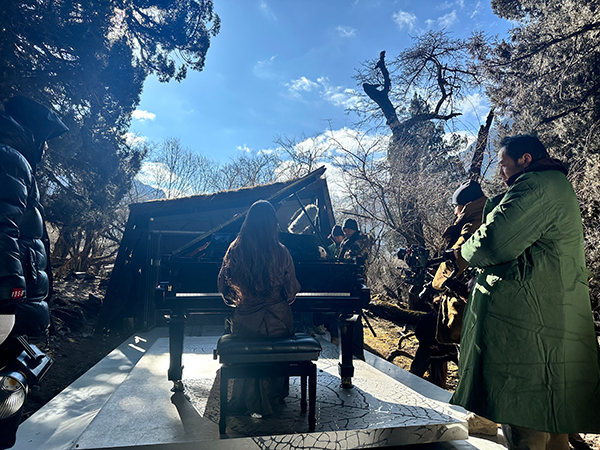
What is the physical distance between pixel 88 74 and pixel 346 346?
9.31 metres

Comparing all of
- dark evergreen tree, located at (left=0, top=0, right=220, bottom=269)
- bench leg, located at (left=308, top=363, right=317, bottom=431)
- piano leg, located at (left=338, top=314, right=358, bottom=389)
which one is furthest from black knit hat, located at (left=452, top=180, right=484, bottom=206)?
dark evergreen tree, located at (left=0, top=0, right=220, bottom=269)

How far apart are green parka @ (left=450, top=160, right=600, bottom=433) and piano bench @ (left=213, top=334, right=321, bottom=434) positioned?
3.89 ft

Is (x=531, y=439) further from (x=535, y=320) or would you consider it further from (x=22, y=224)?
(x=22, y=224)

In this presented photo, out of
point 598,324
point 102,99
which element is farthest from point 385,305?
point 102,99

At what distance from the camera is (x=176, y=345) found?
362 cm

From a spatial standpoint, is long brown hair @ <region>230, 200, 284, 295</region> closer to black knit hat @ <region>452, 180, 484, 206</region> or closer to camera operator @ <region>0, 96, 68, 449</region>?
camera operator @ <region>0, 96, 68, 449</region>

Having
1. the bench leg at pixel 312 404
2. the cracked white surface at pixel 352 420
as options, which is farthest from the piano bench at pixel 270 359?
the cracked white surface at pixel 352 420

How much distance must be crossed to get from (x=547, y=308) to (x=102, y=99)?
11234mm

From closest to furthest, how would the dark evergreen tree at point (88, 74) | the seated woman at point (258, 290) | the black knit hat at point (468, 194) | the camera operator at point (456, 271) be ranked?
1. the seated woman at point (258, 290)
2. the camera operator at point (456, 271)
3. the black knit hat at point (468, 194)
4. the dark evergreen tree at point (88, 74)

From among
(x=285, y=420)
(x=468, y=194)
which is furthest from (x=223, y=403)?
(x=468, y=194)

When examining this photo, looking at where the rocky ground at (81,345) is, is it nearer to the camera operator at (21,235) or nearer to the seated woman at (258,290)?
the camera operator at (21,235)

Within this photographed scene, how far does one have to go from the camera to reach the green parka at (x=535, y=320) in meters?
1.94

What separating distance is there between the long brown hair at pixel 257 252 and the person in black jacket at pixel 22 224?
1.47m

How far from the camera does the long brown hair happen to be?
124 inches
